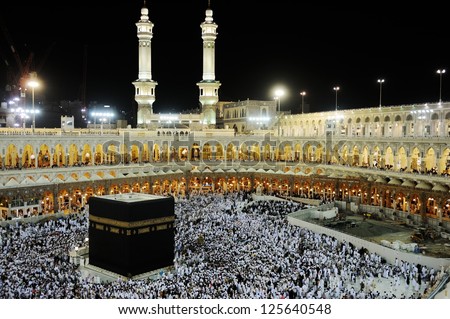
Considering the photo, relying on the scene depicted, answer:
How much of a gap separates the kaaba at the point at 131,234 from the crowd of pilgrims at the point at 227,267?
0.83m

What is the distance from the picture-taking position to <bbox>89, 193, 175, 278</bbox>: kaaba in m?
14.8

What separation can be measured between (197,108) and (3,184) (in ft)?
109

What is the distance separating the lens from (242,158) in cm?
3562

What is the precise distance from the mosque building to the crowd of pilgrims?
612 centimetres

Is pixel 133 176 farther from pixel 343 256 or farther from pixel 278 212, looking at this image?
pixel 343 256

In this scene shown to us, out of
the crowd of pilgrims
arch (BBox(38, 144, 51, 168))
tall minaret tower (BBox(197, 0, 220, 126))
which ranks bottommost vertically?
the crowd of pilgrims

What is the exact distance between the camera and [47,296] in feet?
39.0

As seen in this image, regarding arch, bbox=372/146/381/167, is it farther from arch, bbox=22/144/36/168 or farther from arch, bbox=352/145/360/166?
arch, bbox=22/144/36/168

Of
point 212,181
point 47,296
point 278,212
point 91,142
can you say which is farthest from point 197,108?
point 47,296

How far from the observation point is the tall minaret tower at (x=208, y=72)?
125 ft

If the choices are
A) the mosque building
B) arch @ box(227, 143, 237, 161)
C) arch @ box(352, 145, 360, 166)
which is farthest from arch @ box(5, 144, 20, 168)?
arch @ box(352, 145, 360, 166)

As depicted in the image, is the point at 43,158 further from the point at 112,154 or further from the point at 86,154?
the point at 112,154

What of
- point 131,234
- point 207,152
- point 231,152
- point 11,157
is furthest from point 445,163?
point 11,157

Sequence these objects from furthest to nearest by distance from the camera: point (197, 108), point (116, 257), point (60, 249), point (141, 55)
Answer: point (197, 108), point (141, 55), point (60, 249), point (116, 257)
